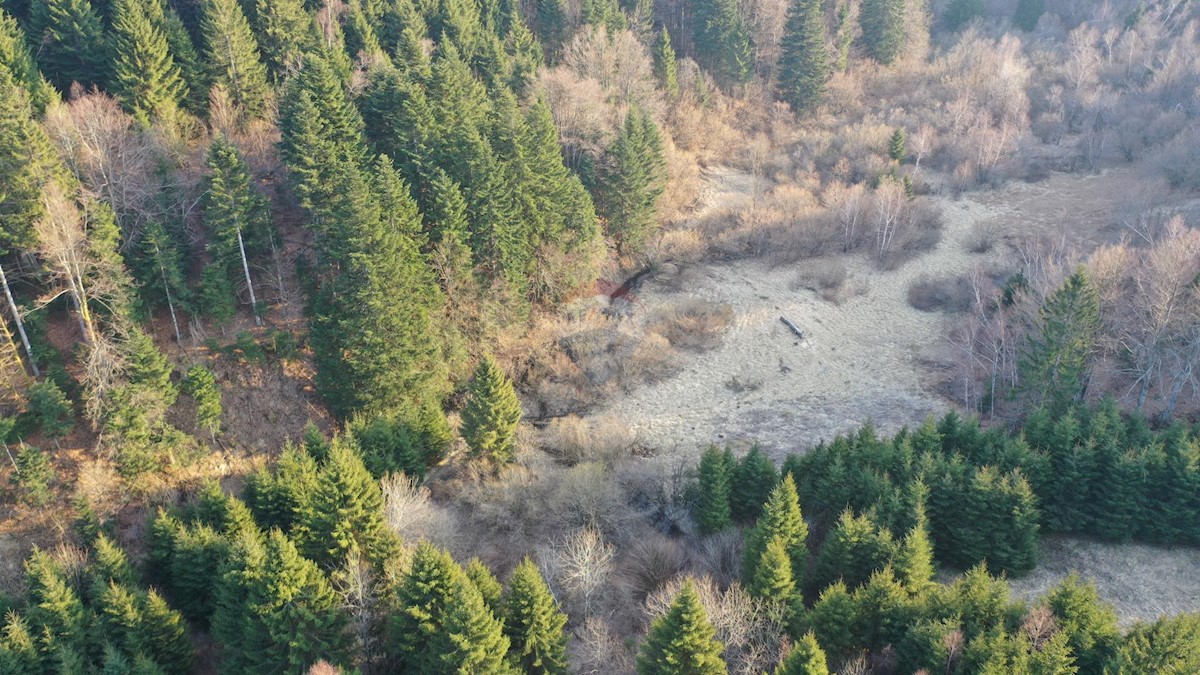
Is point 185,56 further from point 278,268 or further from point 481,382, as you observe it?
point 481,382

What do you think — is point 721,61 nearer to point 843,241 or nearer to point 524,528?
point 843,241

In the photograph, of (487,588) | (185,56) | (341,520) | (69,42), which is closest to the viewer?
(487,588)

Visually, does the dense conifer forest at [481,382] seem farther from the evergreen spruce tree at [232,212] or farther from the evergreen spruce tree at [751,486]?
the evergreen spruce tree at [232,212]

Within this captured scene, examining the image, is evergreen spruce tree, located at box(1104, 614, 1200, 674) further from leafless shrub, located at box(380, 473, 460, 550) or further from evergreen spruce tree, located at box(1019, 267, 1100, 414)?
leafless shrub, located at box(380, 473, 460, 550)

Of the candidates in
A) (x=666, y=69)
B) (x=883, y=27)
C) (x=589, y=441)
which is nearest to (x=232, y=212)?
(x=589, y=441)

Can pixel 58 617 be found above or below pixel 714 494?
above

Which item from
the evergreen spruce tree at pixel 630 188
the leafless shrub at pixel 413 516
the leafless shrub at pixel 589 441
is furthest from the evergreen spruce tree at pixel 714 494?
the evergreen spruce tree at pixel 630 188
